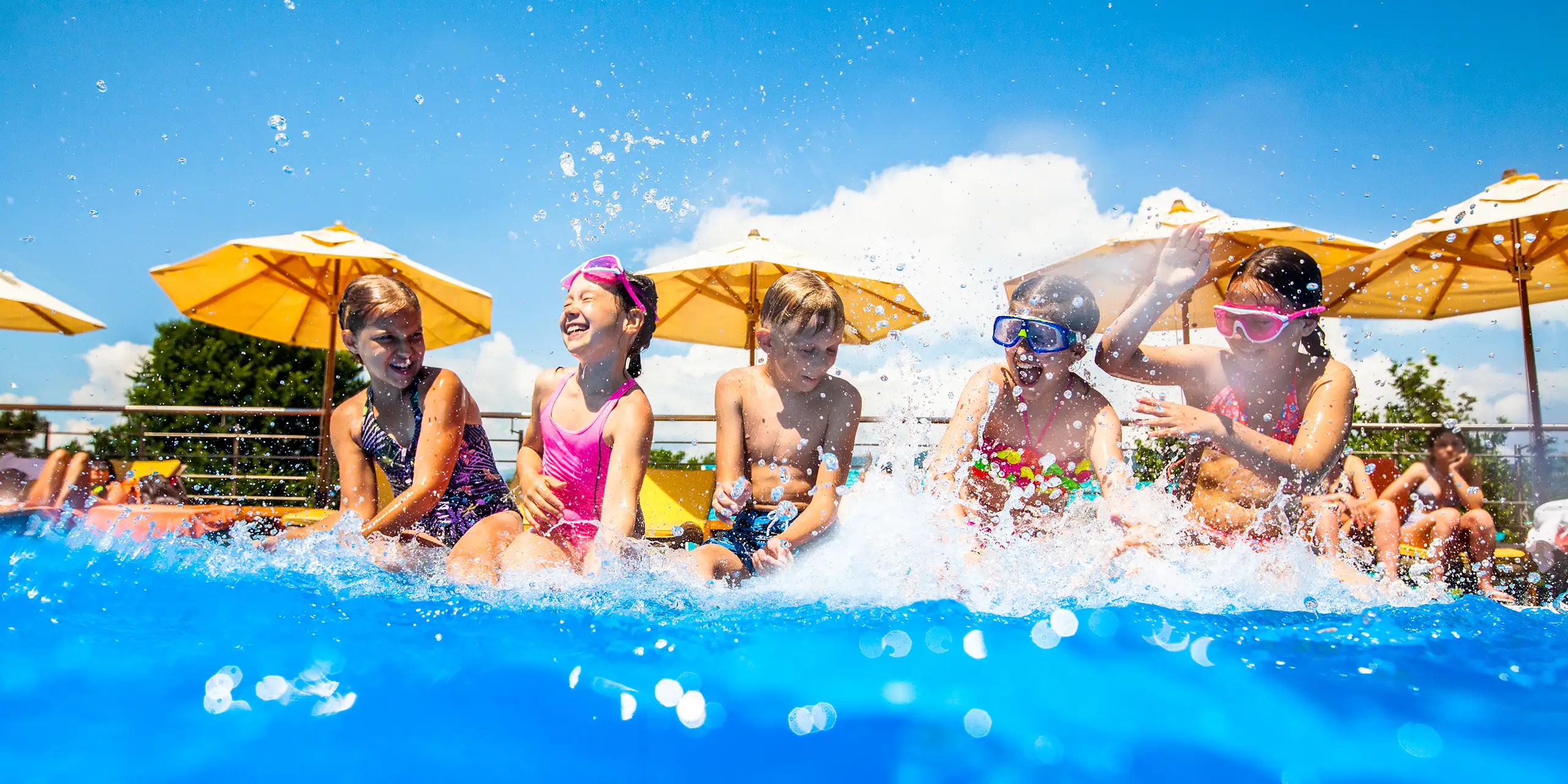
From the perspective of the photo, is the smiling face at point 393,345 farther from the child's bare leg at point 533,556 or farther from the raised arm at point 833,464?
the raised arm at point 833,464

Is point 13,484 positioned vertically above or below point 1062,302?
below

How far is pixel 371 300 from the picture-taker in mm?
3412

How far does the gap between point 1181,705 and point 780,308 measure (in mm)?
2132

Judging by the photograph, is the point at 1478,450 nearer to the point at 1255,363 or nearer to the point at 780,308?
the point at 1255,363

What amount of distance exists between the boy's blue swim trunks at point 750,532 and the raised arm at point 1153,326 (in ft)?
5.00

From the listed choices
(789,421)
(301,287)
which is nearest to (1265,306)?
(789,421)

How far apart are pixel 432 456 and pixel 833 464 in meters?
1.62

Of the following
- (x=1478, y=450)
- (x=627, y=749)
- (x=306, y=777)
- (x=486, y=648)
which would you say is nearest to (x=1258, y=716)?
(x=627, y=749)

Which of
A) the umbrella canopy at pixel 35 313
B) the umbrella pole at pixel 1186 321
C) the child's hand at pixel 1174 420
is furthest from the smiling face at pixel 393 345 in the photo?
the umbrella canopy at pixel 35 313

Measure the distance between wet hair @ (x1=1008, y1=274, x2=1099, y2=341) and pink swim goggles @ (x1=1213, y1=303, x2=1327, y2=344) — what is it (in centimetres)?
48

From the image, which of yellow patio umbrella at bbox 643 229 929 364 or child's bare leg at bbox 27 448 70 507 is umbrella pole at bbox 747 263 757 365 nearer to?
yellow patio umbrella at bbox 643 229 929 364

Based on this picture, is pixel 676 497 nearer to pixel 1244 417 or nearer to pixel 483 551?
pixel 483 551

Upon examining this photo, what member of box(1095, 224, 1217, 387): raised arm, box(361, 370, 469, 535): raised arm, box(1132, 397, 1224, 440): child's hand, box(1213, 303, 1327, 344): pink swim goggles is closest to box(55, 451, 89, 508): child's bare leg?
box(361, 370, 469, 535): raised arm

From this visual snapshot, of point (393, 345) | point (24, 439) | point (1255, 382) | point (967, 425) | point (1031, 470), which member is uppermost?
point (393, 345)
